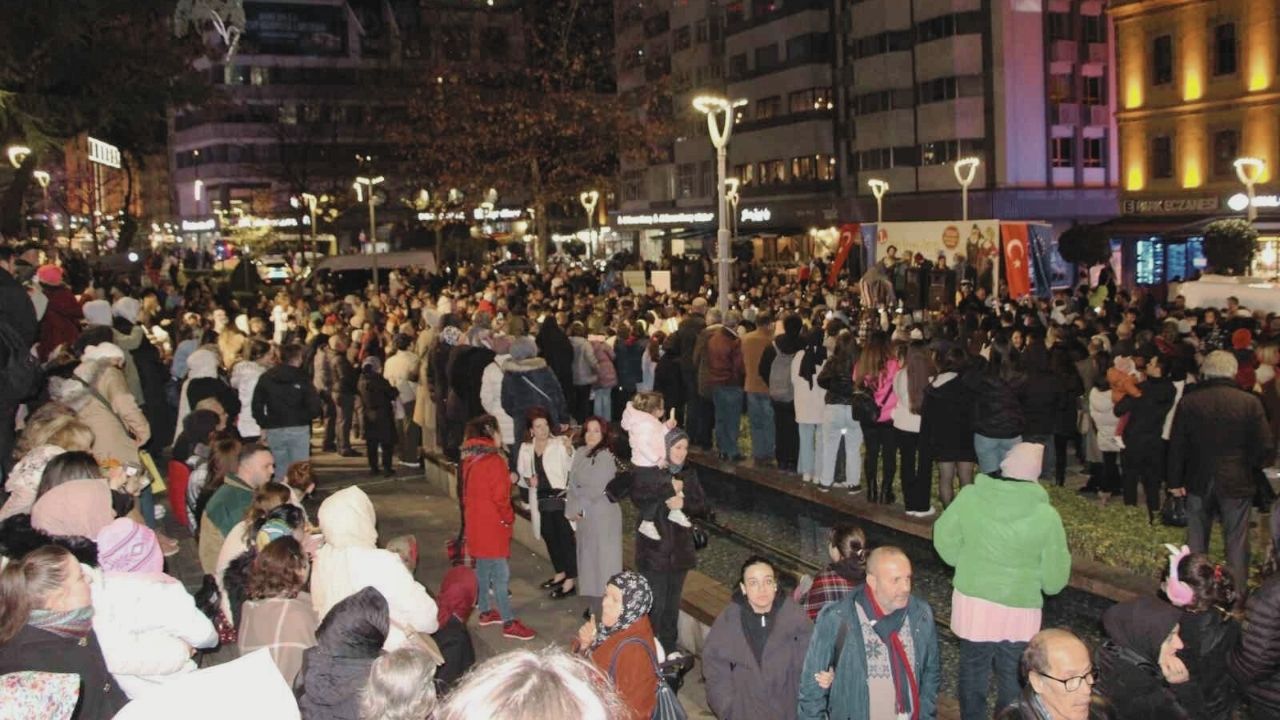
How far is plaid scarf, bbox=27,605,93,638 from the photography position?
16.3ft

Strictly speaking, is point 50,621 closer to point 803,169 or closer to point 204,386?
point 204,386

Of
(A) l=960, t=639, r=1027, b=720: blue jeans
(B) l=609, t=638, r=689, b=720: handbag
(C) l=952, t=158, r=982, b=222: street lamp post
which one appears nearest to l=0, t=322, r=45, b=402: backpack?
(B) l=609, t=638, r=689, b=720: handbag

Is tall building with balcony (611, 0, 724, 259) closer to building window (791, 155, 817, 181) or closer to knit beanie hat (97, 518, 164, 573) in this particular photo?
building window (791, 155, 817, 181)

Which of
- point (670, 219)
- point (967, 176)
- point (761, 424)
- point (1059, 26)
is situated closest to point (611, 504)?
point (761, 424)

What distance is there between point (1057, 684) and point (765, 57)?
6620 centimetres

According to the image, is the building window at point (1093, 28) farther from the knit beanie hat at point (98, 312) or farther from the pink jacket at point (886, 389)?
the knit beanie hat at point (98, 312)

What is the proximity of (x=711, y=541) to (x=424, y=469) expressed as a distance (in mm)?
4897

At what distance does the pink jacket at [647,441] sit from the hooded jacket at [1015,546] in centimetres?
229

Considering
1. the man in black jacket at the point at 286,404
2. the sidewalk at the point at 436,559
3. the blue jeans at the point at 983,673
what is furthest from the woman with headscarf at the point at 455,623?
the man in black jacket at the point at 286,404

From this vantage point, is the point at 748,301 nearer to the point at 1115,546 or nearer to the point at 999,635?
the point at 1115,546

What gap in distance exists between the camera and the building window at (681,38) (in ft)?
248

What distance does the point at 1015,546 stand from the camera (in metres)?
7.02

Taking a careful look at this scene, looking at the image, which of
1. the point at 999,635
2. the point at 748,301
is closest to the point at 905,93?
the point at 748,301

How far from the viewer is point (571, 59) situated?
41.2 m
